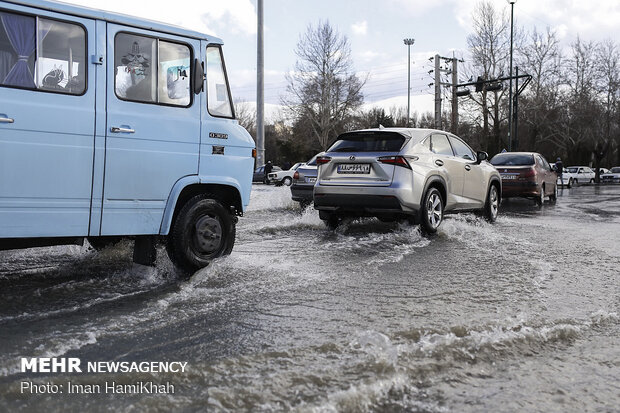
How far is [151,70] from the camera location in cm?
571

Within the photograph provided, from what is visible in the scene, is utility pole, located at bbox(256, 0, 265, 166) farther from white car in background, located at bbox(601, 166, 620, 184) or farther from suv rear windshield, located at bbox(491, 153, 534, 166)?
white car in background, located at bbox(601, 166, 620, 184)

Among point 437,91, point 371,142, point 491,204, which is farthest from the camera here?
point 437,91

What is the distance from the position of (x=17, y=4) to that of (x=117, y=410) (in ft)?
11.4

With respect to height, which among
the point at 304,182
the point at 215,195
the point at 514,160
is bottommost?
the point at 215,195

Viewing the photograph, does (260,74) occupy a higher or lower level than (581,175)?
higher

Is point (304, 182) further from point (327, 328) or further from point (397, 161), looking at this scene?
point (327, 328)

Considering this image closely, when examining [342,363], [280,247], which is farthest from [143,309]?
[280,247]

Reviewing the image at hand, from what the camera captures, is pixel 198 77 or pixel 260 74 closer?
pixel 198 77

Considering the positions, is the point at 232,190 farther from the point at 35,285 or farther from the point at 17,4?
the point at 17,4

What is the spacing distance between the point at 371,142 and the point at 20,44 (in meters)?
5.70

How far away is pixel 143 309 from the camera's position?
4.73 metres

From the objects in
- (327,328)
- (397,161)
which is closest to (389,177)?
(397,161)

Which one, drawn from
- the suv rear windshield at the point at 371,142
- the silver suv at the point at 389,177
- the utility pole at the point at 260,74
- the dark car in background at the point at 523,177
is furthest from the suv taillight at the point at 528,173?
the suv rear windshield at the point at 371,142

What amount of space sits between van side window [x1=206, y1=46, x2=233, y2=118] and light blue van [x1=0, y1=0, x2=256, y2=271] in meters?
0.01
